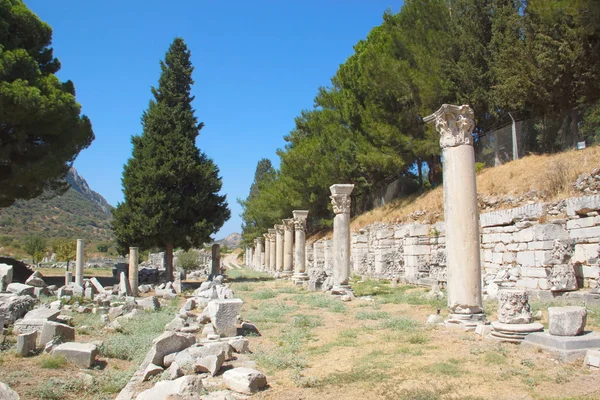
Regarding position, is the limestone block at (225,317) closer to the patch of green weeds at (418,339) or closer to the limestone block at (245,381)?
the limestone block at (245,381)

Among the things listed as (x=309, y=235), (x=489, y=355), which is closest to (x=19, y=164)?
(x=489, y=355)

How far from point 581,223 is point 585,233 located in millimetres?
264

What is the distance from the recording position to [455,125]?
31.6ft

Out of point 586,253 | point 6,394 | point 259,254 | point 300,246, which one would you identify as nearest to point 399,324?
point 586,253

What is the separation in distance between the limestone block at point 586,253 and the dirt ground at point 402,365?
249 cm

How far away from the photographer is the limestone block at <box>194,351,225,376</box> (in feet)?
20.0

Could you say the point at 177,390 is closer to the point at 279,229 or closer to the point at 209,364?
the point at 209,364

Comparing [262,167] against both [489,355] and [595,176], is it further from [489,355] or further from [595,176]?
[489,355]

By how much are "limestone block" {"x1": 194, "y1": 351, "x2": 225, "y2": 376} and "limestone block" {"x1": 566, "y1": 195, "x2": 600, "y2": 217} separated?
30.5 ft

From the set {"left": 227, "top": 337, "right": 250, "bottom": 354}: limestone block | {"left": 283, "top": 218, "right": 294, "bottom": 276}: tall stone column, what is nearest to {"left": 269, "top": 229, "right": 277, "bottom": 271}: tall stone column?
{"left": 283, "top": 218, "right": 294, "bottom": 276}: tall stone column

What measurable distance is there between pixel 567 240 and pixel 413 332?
533cm

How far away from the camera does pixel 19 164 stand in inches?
800

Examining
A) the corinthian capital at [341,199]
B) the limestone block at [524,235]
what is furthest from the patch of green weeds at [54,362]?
the corinthian capital at [341,199]

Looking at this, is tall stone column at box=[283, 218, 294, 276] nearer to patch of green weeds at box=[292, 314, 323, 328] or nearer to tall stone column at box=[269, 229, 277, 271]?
tall stone column at box=[269, 229, 277, 271]
